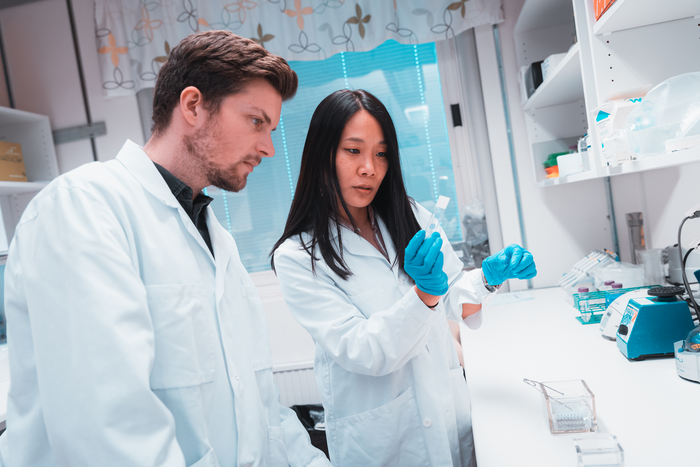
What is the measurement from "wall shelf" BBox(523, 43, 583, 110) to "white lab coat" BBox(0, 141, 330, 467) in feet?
4.25

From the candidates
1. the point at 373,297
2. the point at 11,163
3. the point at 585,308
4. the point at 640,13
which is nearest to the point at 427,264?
the point at 373,297

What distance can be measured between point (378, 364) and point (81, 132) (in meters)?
2.60

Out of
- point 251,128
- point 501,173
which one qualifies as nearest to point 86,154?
point 251,128

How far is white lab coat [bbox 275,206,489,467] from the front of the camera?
103 centimetres

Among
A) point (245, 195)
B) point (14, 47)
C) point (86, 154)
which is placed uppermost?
point (14, 47)

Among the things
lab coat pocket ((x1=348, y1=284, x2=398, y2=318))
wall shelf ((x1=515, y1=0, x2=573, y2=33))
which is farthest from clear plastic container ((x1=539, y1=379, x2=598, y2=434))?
wall shelf ((x1=515, y1=0, x2=573, y2=33))

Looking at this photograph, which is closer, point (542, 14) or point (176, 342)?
point (176, 342)

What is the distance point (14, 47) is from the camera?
2.75 meters

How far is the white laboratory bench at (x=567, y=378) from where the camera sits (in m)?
0.82

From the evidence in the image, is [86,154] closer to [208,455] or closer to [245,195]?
[245,195]

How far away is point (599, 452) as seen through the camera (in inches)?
30.3

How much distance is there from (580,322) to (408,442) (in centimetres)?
88

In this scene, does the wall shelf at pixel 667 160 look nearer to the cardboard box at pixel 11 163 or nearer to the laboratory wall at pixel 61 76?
the laboratory wall at pixel 61 76

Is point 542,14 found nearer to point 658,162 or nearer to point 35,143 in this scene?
point 658,162
